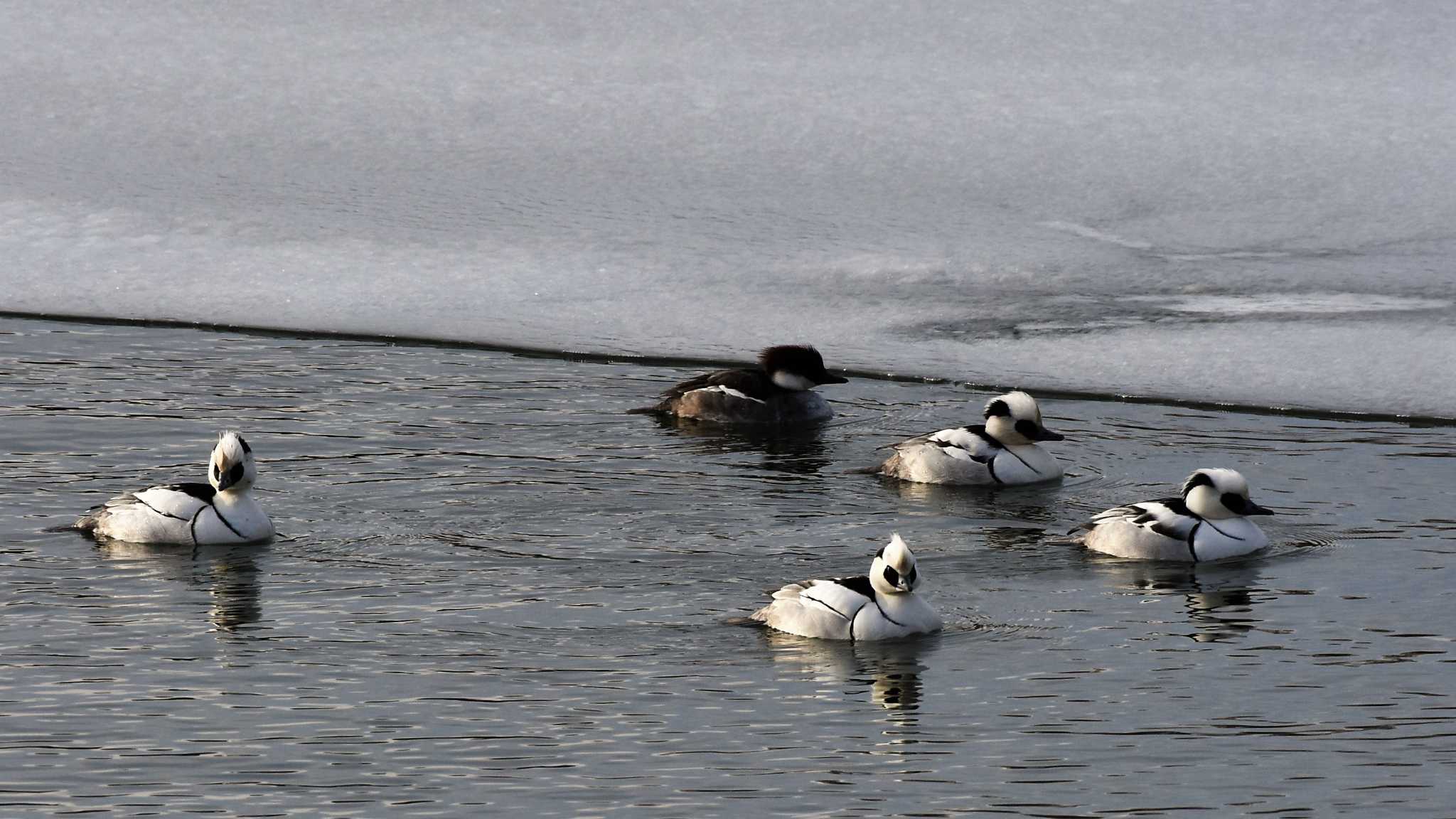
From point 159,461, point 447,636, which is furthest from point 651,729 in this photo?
point 159,461

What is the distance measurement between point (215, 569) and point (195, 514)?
50 cm

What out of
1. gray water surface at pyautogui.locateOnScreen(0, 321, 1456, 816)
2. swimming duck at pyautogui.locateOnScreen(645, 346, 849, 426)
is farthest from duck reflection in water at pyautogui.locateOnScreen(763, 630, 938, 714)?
swimming duck at pyautogui.locateOnScreen(645, 346, 849, 426)

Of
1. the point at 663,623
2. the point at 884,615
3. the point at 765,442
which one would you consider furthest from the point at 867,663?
the point at 765,442

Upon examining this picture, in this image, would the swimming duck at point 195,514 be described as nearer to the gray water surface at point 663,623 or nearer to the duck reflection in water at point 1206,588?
the gray water surface at point 663,623

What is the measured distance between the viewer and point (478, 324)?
17188 mm

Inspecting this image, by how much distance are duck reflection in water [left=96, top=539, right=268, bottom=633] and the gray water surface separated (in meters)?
0.03

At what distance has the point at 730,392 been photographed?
49.6 ft

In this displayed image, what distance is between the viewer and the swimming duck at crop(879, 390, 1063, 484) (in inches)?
528

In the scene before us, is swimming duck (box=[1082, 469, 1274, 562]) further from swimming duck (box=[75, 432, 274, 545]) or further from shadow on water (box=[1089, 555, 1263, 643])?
swimming duck (box=[75, 432, 274, 545])

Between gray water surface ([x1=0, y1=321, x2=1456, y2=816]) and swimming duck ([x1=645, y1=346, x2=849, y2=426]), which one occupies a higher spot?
swimming duck ([x1=645, y1=346, x2=849, y2=426])

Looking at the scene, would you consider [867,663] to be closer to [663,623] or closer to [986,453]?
[663,623]

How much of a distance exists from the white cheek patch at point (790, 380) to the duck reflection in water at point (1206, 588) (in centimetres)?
412

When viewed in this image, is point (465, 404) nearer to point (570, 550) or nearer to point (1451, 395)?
point (570, 550)

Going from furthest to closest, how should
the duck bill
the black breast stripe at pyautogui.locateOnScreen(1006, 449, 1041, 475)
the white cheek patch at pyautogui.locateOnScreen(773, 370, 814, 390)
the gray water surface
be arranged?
the white cheek patch at pyautogui.locateOnScreen(773, 370, 814, 390) → the black breast stripe at pyautogui.locateOnScreen(1006, 449, 1041, 475) → the duck bill → the gray water surface
